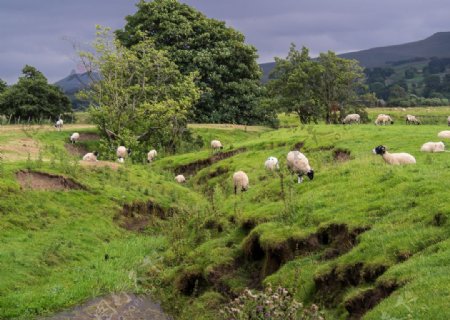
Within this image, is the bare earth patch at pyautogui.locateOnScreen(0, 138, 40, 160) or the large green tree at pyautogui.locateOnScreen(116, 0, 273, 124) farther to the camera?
the large green tree at pyautogui.locateOnScreen(116, 0, 273, 124)

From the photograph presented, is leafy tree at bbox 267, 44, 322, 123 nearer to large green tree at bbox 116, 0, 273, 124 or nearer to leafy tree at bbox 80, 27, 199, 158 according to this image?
large green tree at bbox 116, 0, 273, 124

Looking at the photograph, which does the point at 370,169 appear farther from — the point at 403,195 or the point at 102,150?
the point at 102,150

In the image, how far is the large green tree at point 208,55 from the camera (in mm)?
73875

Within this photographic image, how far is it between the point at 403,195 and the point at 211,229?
8.81 m

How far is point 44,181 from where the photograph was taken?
3020 cm

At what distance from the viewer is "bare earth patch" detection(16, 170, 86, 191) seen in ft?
96.2

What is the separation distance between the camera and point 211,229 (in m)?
23.8

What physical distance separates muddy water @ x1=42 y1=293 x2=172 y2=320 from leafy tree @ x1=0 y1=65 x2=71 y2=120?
188ft

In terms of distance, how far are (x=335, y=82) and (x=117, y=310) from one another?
56.6 m

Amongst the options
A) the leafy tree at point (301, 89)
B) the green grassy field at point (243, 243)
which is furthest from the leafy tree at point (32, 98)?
the green grassy field at point (243, 243)

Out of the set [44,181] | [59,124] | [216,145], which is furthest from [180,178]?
[59,124]

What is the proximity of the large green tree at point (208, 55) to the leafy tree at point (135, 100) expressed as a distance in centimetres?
1443

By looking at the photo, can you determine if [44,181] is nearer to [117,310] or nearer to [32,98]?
[117,310]

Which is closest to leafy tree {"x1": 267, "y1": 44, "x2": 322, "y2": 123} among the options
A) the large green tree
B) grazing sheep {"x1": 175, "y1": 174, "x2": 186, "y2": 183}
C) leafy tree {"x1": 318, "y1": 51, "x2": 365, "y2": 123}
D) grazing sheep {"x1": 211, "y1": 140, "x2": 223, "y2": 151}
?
leafy tree {"x1": 318, "y1": 51, "x2": 365, "y2": 123}
